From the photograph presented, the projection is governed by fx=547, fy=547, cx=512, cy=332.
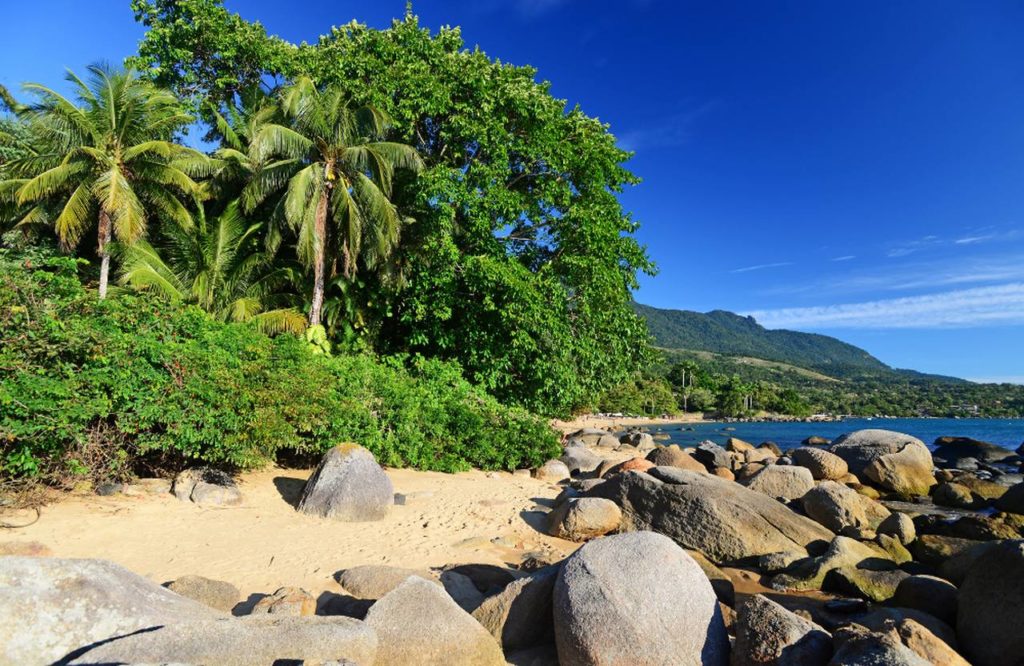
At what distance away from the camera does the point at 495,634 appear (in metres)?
5.49

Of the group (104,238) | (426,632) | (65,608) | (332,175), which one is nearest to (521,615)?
(426,632)

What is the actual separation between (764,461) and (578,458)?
21.8 ft

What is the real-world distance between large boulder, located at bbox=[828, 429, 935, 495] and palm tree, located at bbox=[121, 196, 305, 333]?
688 inches

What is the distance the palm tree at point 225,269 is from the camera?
18.2 m

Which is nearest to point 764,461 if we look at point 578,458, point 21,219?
point 578,458

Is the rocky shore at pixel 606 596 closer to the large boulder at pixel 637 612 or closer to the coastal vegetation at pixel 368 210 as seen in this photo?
the large boulder at pixel 637 612

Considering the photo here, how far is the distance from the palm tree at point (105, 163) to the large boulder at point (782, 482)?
1874 centimetres

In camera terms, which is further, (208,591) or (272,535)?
(272,535)

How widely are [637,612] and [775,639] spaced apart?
115 centimetres

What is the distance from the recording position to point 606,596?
198 inches

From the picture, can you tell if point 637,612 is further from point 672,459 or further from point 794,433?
point 794,433

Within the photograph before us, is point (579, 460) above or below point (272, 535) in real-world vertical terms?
above

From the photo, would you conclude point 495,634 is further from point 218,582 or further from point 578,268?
point 578,268

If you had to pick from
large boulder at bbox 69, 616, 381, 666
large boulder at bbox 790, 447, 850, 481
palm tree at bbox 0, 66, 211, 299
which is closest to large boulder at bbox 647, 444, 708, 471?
large boulder at bbox 790, 447, 850, 481
